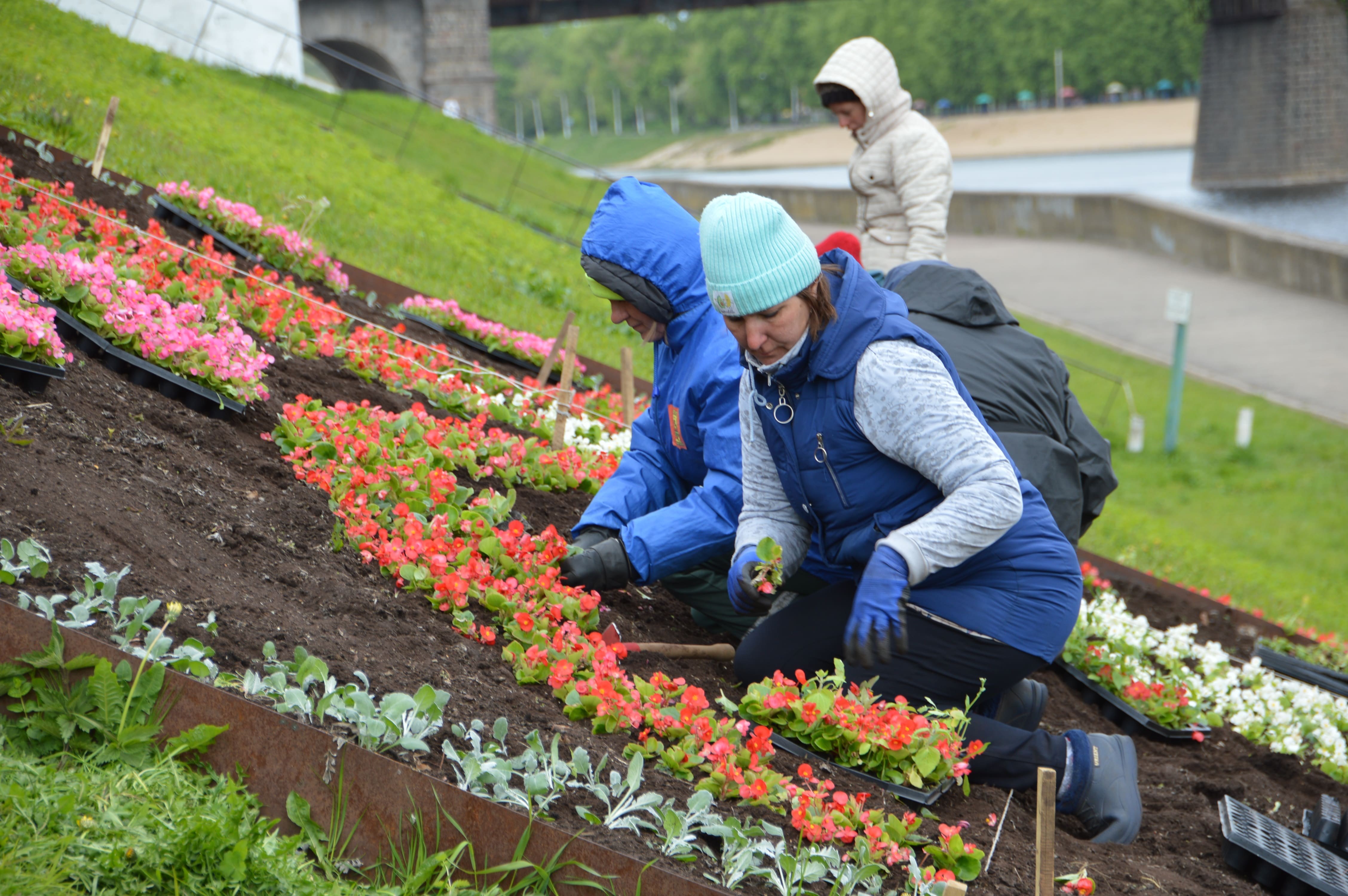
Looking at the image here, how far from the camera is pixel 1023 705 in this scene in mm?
3430

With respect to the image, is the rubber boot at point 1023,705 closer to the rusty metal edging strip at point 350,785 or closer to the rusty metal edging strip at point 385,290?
the rusty metal edging strip at point 350,785

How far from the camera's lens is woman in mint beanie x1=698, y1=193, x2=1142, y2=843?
8.89 feet

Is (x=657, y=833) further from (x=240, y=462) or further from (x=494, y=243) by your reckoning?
(x=494, y=243)

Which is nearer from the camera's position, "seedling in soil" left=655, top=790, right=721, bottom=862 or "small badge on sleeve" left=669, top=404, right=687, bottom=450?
"seedling in soil" left=655, top=790, right=721, bottom=862

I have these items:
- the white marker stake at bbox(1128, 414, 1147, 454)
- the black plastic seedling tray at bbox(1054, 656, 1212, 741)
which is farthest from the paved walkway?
the black plastic seedling tray at bbox(1054, 656, 1212, 741)

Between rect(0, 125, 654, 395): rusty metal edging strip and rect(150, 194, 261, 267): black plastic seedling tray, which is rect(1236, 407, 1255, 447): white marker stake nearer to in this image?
rect(0, 125, 654, 395): rusty metal edging strip

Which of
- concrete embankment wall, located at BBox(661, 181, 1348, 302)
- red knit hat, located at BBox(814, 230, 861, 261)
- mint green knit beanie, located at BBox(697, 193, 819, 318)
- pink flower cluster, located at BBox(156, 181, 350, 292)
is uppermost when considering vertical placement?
concrete embankment wall, located at BBox(661, 181, 1348, 302)

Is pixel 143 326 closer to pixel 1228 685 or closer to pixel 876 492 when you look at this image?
pixel 876 492

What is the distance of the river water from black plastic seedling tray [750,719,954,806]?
19.9 m

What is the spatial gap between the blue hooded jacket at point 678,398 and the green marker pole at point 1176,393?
27.9 feet

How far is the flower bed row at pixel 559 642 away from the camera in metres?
2.64

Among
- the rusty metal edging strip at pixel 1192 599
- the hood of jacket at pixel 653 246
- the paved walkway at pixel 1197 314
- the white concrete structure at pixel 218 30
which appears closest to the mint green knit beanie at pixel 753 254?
the hood of jacket at pixel 653 246

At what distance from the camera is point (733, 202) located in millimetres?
2725

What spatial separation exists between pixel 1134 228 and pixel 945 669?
19639mm
